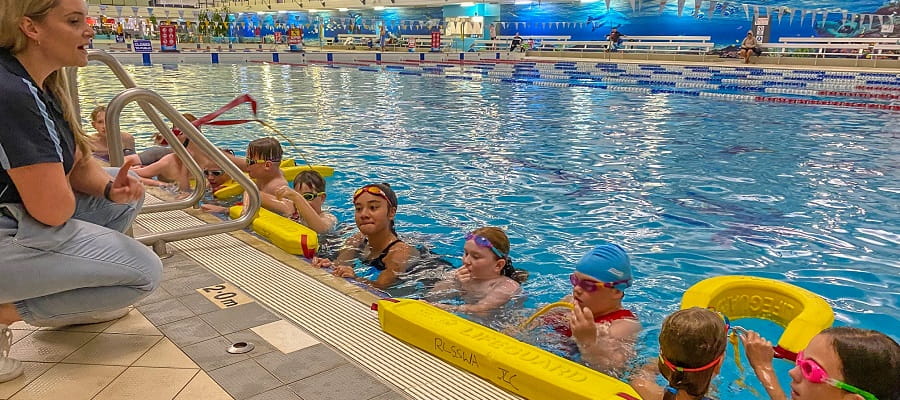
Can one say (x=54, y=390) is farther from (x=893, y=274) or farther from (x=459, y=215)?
(x=893, y=274)

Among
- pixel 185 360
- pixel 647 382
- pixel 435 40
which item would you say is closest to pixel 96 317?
pixel 185 360

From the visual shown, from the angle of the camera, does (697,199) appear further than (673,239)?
Yes

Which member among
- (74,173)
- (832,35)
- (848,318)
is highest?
(832,35)

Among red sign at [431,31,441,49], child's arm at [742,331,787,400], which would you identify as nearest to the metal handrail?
child's arm at [742,331,787,400]

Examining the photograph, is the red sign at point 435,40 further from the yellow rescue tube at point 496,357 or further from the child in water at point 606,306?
the yellow rescue tube at point 496,357

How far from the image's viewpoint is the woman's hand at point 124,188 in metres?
2.41

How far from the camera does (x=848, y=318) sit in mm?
3750

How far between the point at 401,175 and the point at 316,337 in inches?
181

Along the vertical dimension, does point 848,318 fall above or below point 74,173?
below

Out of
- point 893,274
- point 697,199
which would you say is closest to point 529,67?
point 697,199

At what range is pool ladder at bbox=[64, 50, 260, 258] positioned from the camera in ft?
9.90

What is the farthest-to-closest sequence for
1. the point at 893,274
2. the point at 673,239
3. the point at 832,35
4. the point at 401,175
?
the point at 832,35 < the point at 401,175 < the point at 673,239 < the point at 893,274

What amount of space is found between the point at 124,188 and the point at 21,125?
1.83 feet

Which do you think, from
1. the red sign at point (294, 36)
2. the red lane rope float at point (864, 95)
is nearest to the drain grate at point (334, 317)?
the red lane rope float at point (864, 95)
